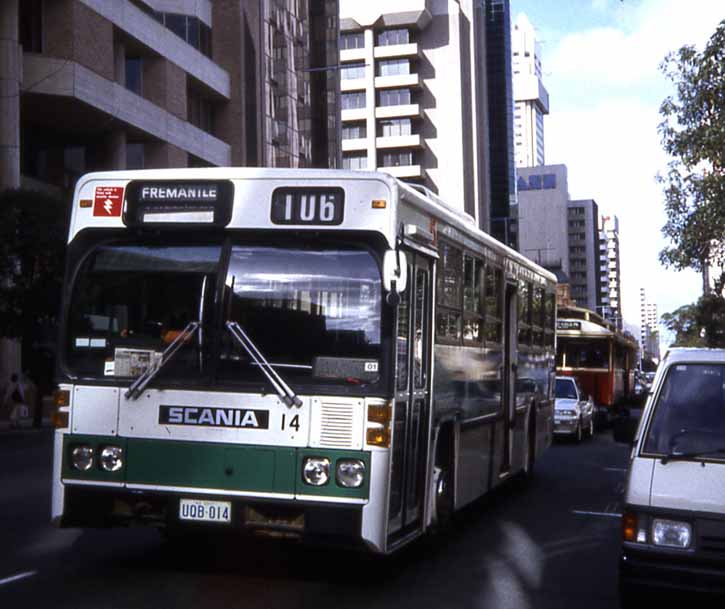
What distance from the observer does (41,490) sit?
14.7 metres

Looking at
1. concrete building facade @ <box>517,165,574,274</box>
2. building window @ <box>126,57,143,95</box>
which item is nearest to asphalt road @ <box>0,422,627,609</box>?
building window @ <box>126,57,143,95</box>

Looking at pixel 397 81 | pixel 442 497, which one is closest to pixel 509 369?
pixel 442 497

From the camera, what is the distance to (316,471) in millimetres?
7789

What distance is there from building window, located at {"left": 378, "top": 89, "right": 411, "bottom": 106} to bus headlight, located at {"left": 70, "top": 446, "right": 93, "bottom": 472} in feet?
305

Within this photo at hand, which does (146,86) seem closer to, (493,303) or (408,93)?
(493,303)

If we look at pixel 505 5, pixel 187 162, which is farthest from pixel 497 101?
pixel 187 162

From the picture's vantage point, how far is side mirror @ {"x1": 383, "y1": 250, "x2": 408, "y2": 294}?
25.3 ft

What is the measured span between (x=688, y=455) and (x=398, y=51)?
95068 mm

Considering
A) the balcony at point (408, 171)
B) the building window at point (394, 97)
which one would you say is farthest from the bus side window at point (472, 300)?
the building window at point (394, 97)

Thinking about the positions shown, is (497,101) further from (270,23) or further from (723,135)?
(723,135)

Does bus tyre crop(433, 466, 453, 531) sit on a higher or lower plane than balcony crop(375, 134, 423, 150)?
lower

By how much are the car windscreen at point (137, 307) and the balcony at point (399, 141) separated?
9032 cm

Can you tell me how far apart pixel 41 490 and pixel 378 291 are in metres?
8.32

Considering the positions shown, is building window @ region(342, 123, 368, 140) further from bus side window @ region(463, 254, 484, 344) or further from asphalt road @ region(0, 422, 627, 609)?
bus side window @ region(463, 254, 484, 344)
